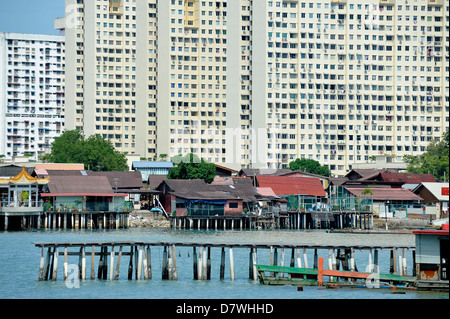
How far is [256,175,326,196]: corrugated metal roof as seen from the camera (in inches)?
4813

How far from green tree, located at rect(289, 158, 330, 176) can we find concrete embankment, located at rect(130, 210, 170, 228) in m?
56.2

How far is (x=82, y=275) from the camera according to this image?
163ft

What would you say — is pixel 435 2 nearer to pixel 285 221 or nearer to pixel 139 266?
pixel 285 221

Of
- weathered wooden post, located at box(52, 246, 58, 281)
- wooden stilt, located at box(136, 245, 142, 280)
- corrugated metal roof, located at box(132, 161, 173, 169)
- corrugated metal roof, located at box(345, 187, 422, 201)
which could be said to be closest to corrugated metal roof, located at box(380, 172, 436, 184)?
corrugated metal roof, located at box(345, 187, 422, 201)

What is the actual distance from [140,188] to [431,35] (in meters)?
76.8

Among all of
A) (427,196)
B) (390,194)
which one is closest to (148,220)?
(390,194)

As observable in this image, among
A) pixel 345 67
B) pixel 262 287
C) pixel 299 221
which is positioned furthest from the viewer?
pixel 345 67

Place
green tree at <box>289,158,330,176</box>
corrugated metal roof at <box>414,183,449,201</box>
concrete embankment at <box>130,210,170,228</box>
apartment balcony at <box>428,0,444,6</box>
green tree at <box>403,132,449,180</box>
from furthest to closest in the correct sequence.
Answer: apartment balcony at <box>428,0,444,6</box> < green tree at <box>289,158,330,176</box> < green tree at <box>403,132,449,180</box> < corrugated metal roof at <box>414,183,449,201</box> < concrete embankment at <box>130,210,170,228</box>

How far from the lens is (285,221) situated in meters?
105

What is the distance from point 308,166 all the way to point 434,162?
25965mm

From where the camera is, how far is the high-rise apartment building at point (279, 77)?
6698 inches

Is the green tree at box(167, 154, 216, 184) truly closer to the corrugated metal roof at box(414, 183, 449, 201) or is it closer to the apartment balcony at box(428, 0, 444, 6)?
the corrugated metal roof at box(414, 183, 449, 201)
